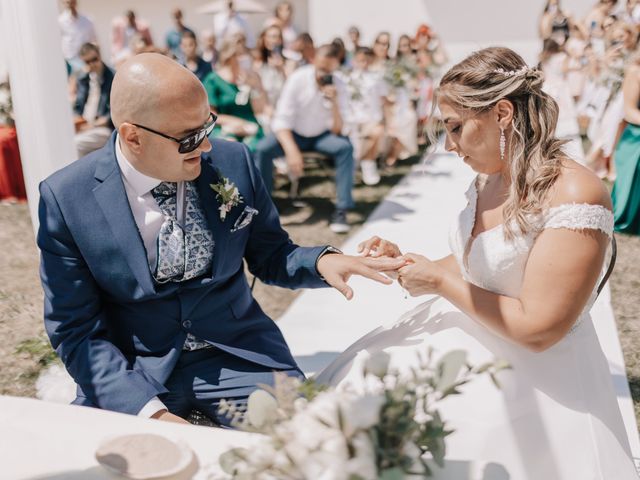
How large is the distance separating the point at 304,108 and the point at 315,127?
0.70 ft

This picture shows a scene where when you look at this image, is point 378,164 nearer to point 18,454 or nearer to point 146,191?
point 146,191

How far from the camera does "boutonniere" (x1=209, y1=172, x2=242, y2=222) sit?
2.22 meters

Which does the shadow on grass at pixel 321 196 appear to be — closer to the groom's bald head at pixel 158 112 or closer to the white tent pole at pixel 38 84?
the white tent pole at pixel 38 84

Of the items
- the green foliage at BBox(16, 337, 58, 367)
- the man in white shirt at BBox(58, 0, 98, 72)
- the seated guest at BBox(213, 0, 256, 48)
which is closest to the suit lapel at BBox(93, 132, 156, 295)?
the green foliage at BBox(16, 337, 58, 367)

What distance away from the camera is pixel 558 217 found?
1.89 m

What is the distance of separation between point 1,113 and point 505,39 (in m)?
13.8

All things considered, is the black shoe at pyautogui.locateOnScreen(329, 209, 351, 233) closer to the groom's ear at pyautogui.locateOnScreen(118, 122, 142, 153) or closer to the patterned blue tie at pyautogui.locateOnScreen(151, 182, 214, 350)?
the patterned blue tie at pyautogui.locateOnScreen(151, 182, 214, 350)

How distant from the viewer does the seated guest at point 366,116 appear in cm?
844

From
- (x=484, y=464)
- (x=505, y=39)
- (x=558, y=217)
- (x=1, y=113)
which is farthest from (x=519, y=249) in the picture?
(x=505, y=39)

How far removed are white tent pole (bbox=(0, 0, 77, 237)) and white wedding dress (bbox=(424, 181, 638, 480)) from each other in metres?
1.81

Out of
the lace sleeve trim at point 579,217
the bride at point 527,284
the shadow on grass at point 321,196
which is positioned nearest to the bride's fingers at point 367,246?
the bride at point 527,284

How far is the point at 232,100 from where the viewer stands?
6.62 m

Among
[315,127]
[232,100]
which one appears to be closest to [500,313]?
[315,127]

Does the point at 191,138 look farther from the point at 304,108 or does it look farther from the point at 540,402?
the point at 304,108
